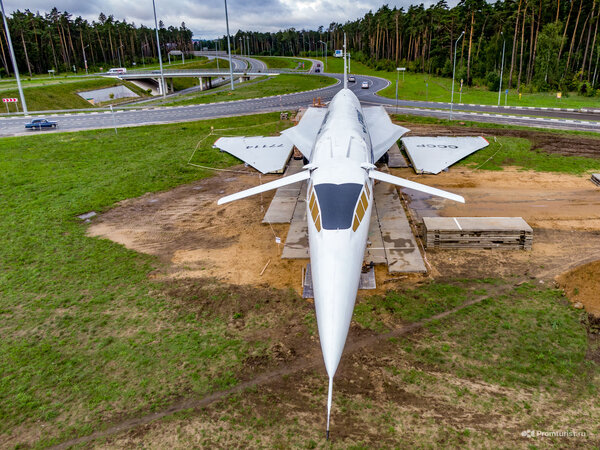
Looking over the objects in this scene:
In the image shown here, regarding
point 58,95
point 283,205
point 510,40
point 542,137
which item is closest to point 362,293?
point 283,205

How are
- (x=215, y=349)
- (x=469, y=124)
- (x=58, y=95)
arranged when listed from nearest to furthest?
1. (x=215, y=349)
2. (x=469, y=124)
3. (x=58, y=95)

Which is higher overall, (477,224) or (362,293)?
(477,224)

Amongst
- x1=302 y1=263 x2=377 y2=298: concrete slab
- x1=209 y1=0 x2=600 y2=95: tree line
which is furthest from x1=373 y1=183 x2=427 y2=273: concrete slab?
A: x1=209 y1=0 x2=600 y2=95: tree line

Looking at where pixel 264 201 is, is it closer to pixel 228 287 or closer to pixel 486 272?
pixel 228 287

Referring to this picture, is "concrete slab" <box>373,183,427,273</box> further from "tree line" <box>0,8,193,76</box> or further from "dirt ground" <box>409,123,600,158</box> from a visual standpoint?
"tree line" <box>0,8,193,76</box>

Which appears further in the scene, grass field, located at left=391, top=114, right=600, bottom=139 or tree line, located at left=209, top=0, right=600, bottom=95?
tree line, located at left=209, top=0, right=600, bottom=95

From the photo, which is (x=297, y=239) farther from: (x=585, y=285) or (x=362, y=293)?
(x=585, y=285)

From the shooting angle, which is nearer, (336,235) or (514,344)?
(336,235)
